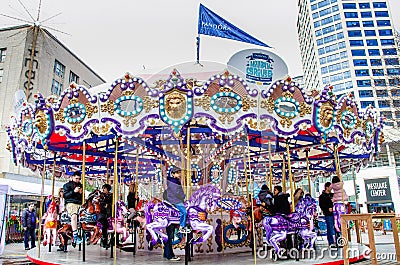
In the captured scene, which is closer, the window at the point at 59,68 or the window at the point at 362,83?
the window at the point at 59,68

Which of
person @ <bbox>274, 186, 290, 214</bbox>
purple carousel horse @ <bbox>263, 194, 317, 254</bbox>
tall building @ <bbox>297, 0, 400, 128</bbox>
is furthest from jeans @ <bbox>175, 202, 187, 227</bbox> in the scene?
tall building @ <bbox>297, 0, 400, 128</bbox>

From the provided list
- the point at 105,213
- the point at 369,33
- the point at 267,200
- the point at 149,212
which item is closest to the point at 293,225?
the point at 267,200

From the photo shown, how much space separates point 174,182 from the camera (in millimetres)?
6930

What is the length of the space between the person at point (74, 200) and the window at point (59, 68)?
86.2 feet

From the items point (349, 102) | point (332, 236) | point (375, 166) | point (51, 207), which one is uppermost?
point (375, 166)

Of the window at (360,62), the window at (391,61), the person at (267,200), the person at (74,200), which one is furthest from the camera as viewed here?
the window at (360,62)

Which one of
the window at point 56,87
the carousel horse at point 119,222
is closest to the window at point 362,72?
the window at point 56,87

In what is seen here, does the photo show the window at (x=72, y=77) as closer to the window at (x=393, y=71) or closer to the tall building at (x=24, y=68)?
the tall building at (x=24, y=68)

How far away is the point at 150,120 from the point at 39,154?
608 cm

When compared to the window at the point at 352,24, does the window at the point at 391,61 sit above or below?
below

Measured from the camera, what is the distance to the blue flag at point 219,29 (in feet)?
27.4

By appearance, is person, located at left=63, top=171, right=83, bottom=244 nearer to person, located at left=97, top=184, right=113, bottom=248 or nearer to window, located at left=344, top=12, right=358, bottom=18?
person, located at left=97, top=184, right=113, bottom=248

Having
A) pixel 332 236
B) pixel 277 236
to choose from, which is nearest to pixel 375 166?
pixel 332 236

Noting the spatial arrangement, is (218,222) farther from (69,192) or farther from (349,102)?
(349,102)
